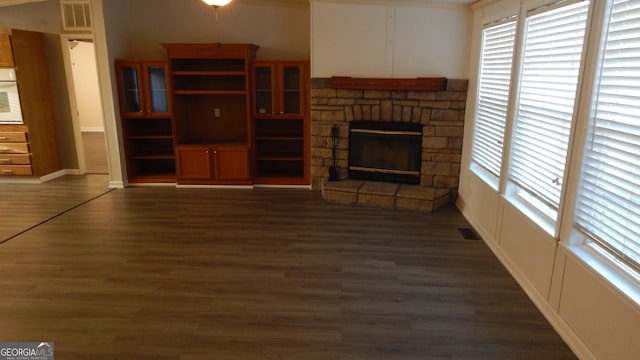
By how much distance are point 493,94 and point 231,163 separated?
3728 millimetres

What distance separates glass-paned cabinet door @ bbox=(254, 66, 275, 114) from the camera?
6035 mm

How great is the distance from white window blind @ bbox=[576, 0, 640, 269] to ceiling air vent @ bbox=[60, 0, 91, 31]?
680cm

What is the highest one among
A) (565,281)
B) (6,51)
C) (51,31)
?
(51,31)

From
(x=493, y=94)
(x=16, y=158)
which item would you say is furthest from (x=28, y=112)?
(x=493, y=94)

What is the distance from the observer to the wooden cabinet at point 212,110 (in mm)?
5902

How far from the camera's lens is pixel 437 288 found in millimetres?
3295

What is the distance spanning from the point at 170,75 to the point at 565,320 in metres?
5.55

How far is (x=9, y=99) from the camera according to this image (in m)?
6.15

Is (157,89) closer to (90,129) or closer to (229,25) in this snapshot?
(229,25)

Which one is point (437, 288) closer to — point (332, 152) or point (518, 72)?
point (518, 72)

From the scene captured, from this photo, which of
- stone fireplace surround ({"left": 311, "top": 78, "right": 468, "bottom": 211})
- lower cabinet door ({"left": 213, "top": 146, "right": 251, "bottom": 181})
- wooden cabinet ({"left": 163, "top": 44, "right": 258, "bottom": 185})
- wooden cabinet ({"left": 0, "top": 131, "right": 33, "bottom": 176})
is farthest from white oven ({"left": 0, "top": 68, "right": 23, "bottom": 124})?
stone fireplace surround ({"left": 311, "top": 78, "right": 468, "bottom": 211})

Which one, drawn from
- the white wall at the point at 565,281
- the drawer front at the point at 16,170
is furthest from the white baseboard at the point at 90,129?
the white wall at the point at 565,281

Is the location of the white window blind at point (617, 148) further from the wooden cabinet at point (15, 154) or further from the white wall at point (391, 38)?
the wooden cabinet at point (15, 154)
